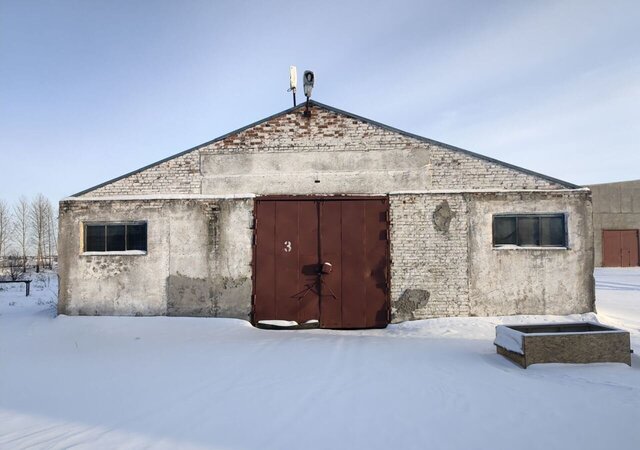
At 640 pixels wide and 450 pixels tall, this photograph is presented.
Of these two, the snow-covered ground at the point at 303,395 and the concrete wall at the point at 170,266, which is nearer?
the snow-covered ground at the point at 303,395

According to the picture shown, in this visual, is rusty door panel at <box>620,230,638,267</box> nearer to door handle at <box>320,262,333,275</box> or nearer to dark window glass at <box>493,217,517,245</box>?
dark window glass at <box>493,217,517,245</box>

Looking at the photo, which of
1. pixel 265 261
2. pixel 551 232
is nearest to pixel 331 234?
pixel 265 261

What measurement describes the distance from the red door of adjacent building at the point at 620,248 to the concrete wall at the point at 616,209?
0.25 m

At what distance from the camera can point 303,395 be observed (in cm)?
372

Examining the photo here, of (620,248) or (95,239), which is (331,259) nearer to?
(95,239)

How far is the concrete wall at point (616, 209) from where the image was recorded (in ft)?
74.1

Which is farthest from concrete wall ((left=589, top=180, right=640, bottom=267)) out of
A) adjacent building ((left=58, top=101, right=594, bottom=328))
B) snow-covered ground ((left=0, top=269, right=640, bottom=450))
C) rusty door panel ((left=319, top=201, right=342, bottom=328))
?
rusty door panel ((left=319, top=201, right=342, bottom=328))

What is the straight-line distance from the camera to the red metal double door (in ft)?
24.4

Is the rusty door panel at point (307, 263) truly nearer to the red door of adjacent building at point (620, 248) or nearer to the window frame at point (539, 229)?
the window frame at point (539, 229)

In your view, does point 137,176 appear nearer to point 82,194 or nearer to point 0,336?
point 82,194

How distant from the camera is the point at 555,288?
23.9 feet

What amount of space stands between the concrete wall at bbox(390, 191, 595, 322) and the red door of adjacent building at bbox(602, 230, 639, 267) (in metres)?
19.8

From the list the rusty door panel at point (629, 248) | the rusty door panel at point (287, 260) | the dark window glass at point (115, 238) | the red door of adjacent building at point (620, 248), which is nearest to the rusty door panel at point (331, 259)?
the rusty door panel at point (287, 260)

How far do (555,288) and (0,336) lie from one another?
10.8 meters
